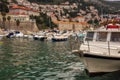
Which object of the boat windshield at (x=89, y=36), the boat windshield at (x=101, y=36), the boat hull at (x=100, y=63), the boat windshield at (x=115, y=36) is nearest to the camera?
the boat hull at (x=100, y=63)

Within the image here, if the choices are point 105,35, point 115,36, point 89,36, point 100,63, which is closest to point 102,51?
point 100,63

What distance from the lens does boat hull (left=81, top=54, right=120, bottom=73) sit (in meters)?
16.9

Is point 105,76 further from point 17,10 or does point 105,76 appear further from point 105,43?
point 17,10

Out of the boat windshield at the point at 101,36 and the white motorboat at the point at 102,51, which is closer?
the white motorboat at the point at 102,51

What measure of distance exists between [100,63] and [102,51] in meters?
0.80

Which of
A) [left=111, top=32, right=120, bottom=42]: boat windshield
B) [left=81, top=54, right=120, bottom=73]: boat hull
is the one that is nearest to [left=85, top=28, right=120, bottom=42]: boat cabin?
[left=111, top=32, right=120, bottom=42]: boat windshield

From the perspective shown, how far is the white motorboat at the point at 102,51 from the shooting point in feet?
55.8

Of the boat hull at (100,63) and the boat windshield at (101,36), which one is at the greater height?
the boat windshield at (101,36)

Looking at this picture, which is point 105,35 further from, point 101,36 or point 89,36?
point 89,36

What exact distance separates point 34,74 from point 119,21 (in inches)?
252

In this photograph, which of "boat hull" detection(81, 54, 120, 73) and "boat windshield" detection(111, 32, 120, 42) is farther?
"boat windshield" detection(111, 32, 120, 42)

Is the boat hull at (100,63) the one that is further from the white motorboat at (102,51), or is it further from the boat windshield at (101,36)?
the boat windshield at (101,36)

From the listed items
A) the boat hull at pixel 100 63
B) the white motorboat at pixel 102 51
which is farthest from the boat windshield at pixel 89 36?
the boat hull at pixel 100 63

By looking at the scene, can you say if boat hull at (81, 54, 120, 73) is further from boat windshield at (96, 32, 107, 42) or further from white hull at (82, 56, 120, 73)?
boat windshield at (96, 32, 107, 42)
